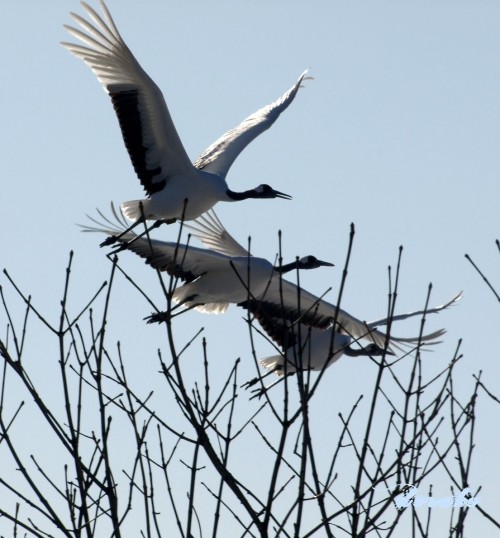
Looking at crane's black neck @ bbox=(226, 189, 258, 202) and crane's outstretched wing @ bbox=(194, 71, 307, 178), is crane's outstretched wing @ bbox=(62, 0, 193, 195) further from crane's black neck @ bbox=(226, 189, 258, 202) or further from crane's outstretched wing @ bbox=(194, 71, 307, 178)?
crane's outstretched wing @ bbox=(194, 71, 307, 178)

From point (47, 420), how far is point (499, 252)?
8.64ft

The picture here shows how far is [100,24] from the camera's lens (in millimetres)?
13789

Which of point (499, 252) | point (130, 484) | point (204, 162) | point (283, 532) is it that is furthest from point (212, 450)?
point (204, 162)

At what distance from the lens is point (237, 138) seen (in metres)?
17.7

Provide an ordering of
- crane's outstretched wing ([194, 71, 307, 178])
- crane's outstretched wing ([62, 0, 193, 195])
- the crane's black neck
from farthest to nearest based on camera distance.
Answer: crane's outstretched wing ([194, 71, 307, 178])
the crane's black neck
crane's outstretched wing ([62, 0, 193, 195])

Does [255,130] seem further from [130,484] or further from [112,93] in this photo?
[130,484]

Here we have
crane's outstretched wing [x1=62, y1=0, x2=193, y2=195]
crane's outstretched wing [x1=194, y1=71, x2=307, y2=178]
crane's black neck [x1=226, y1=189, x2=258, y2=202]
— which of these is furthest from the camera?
crane's outstretched wing [x1=194, y1=71, x2=307, y2=178]

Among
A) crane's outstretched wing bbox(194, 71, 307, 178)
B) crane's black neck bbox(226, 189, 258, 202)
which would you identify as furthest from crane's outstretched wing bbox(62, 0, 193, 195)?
crane's outstretched wing bbox(194, 71, 307, 178)

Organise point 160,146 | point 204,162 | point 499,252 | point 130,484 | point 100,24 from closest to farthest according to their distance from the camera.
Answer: point 499,252 < point 130,484 < point 100,24 < point 160,146 < point 204,162

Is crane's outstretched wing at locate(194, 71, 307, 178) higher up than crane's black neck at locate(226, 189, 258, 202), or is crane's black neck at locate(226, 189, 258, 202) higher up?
crane's outstretched wing at locate(194, 71, 307, 178)

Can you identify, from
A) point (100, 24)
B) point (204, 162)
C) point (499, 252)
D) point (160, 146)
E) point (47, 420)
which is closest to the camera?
point (499, 252)

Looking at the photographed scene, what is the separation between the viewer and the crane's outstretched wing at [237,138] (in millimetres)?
16953

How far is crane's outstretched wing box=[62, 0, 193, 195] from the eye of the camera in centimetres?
1386

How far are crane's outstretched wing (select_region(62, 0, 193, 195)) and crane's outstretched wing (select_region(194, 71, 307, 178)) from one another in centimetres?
148
